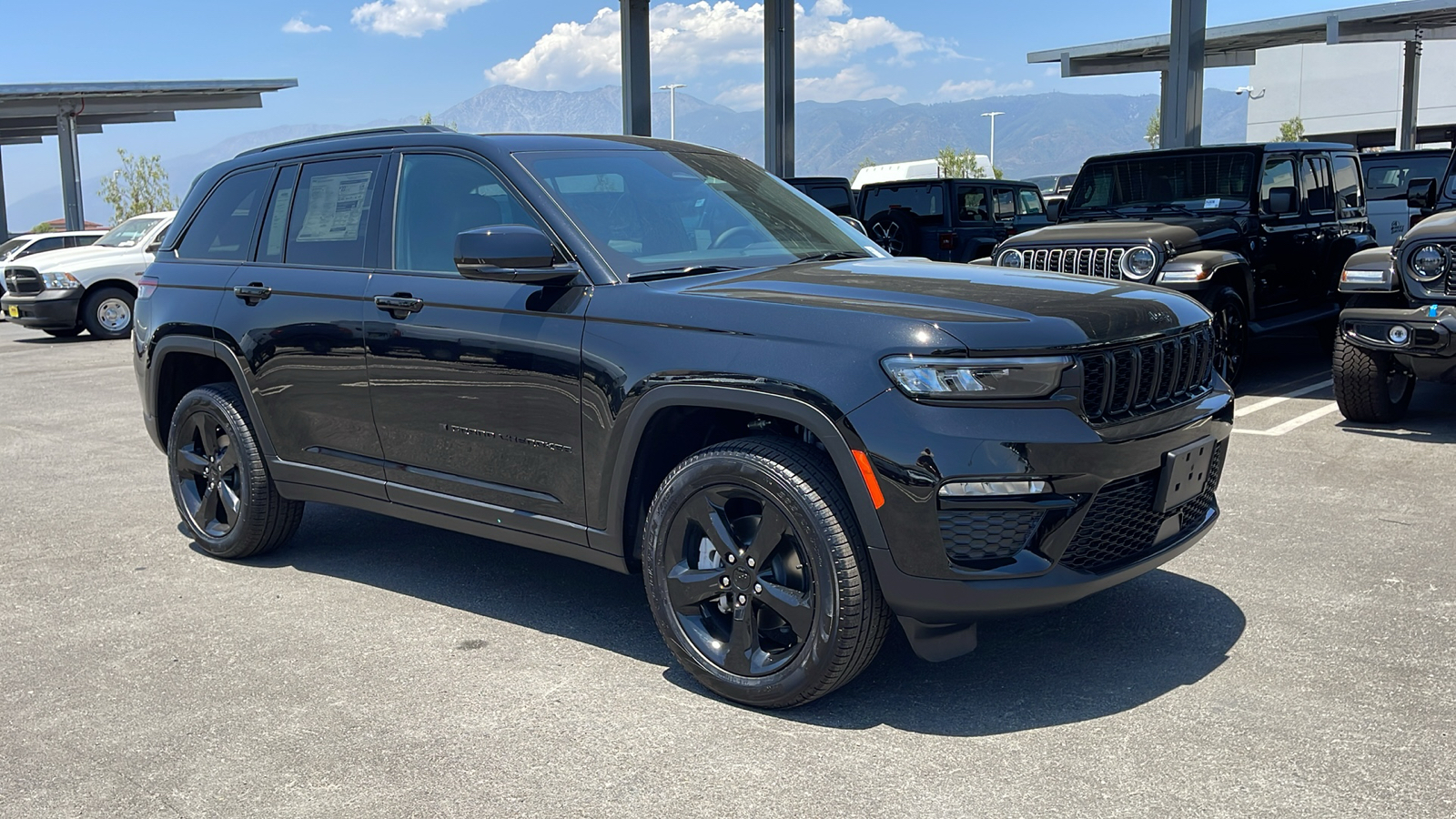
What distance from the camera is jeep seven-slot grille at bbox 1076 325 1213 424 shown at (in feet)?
11.5

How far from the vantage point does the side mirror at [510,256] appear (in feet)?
12.8

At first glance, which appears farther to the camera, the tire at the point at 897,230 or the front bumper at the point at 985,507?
the tire at the point at 897,230

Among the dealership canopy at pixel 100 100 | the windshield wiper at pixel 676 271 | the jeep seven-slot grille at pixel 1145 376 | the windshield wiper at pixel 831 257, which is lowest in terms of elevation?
the jeep seven-slot grille at pixel 1145 376

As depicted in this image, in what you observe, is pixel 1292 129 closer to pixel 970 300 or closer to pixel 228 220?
pixel 228 220

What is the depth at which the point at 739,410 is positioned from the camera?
11.9 ft

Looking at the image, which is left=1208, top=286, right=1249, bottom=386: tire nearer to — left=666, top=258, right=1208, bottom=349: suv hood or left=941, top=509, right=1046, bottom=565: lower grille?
left=666, top=258, right=1208, bottom=349: suv hood

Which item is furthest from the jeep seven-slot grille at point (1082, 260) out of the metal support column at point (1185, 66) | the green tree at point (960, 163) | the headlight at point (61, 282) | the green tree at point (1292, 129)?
the green tree at point (960, 163)

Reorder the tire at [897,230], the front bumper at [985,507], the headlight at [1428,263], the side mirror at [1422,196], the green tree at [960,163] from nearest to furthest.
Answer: the front bumper at [985,507]
the headlight at [1428,263]
the side mirror at [1422,196]
the tire at [897,230]
the green tree at [960,163]

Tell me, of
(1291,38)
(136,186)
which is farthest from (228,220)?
(136,186)

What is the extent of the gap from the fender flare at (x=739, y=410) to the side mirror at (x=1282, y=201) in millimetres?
7713

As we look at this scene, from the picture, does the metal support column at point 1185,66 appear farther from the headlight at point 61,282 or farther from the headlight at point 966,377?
the headlight at point 966,377

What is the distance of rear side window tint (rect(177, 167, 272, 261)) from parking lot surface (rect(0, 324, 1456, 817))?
4.58 feet

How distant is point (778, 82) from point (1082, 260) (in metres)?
16.6

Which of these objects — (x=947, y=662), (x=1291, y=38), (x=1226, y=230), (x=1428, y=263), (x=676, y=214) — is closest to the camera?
(x=947, y=662)
